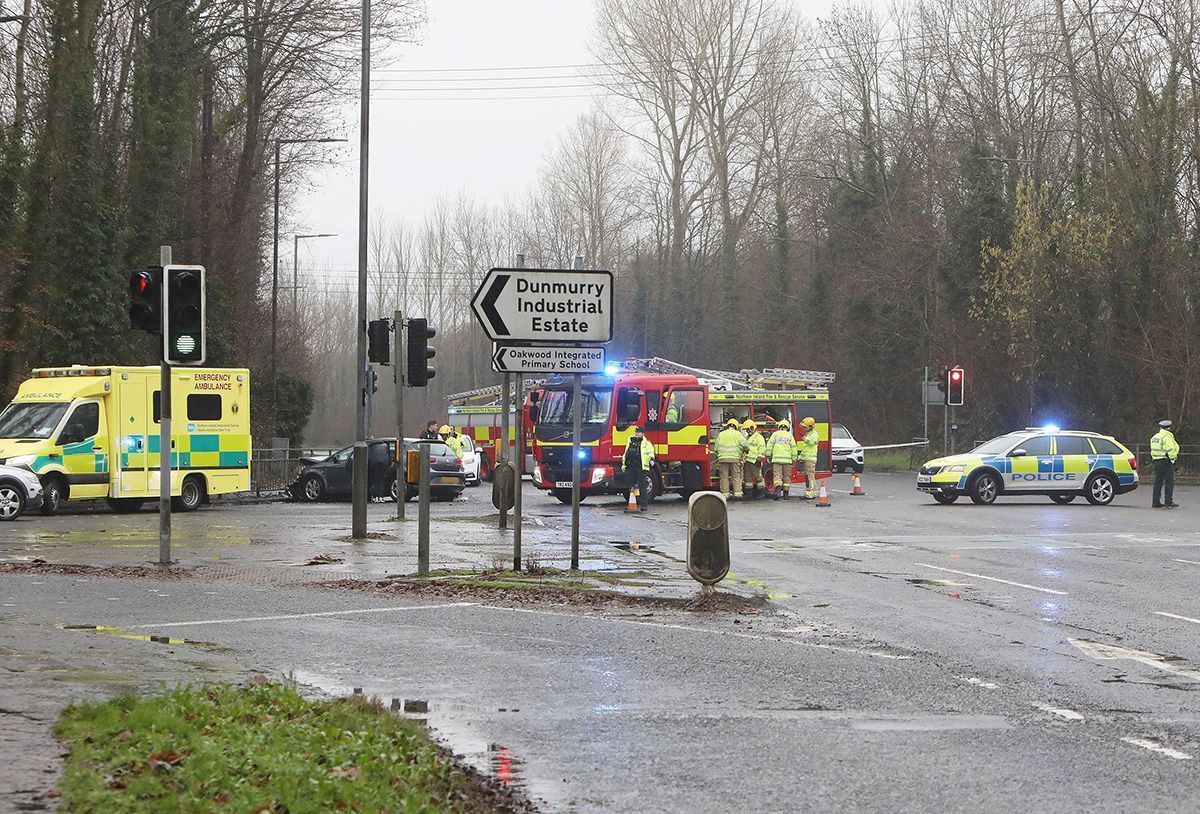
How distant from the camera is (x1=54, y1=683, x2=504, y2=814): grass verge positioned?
5.71 metres

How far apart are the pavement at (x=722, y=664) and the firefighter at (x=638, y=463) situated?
33.0 ft

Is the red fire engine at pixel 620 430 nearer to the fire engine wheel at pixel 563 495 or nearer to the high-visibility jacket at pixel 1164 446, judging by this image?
the fire engine wheel at pixel 563 495

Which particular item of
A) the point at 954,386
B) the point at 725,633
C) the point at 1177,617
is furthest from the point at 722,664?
the point at 954,386

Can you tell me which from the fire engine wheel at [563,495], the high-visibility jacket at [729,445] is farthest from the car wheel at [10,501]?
the high-visibility jacket at [729,445]

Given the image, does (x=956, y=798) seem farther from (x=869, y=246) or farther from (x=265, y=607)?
(x=869, y=246)

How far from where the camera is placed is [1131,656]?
10.7m

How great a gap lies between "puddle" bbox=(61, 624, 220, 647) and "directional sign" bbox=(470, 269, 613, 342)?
511 centimetres

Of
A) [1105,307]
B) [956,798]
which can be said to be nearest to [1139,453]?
[1105,307]

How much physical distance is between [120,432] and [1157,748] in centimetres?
2416

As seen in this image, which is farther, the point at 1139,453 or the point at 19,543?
the point at 1139,453

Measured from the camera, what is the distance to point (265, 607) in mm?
13359

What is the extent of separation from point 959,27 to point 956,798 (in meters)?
53.4

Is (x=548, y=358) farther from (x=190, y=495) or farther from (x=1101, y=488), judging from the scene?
(x=1101, y=488)

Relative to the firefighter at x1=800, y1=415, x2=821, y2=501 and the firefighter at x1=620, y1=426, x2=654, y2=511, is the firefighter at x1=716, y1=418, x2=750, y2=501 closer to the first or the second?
the firefighter at x1=800, y1=415, x2=821, y2=501
